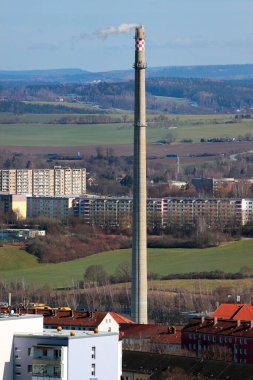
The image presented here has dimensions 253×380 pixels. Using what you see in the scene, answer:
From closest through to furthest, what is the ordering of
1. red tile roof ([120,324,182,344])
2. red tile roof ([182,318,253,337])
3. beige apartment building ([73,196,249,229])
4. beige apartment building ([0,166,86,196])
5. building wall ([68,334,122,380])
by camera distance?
1. building wall ([68,334,122,380])
2. red tile roof ([182,318,253,337])
3. red tile roof ([120,324,182,344])
4. beige apartment building ([73,196,249,229])
5. beige apartment building ([0,166,86,196])

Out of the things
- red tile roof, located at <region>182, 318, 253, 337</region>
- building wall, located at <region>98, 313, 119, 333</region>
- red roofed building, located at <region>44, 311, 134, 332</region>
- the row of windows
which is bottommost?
the row of windows

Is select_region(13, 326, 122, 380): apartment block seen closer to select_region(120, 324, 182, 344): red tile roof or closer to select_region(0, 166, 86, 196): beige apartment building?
select_region(120, 324, 182, 344): red tile roof

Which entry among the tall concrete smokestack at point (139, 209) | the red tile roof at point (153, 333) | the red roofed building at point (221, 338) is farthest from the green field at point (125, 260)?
the red roofed building at point (221, 338)

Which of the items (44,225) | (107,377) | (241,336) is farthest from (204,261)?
(107,377)

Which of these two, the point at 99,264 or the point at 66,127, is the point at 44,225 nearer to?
the point at 99,264

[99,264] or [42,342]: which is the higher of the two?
[42,342]

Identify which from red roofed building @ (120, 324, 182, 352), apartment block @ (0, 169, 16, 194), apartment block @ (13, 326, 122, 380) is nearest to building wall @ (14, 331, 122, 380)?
apartment block @ (13, 326, 122, 380)

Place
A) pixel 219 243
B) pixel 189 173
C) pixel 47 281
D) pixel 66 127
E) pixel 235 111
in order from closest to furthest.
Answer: pixel 47 281
pixel 219 243
pixel 189 173
pixel 66 127
pixel 235 111
